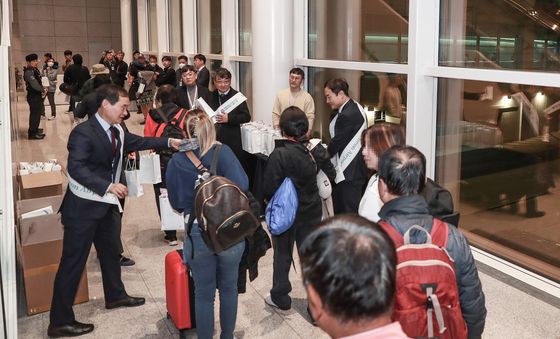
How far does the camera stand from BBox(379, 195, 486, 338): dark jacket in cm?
180

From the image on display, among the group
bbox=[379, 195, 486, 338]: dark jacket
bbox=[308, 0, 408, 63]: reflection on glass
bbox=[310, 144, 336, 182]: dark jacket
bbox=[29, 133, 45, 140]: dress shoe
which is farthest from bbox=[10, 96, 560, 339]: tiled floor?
bbox=[29, 133, 45, 140]: dress shoe

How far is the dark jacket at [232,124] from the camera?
18.4 ft

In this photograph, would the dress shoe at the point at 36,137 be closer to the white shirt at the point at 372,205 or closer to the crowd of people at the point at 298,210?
the crowd of people at the point at 298,210

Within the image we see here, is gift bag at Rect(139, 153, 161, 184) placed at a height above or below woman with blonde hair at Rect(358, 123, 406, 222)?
below

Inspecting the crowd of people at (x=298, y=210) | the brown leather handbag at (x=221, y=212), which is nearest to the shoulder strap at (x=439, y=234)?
the crowd of people at (x=298, y=210)

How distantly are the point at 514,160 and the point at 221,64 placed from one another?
5279mm

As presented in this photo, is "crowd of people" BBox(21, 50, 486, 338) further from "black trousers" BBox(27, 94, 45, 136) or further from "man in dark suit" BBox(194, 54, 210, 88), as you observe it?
"black trousers" BBox(27, 94, 45, 136)

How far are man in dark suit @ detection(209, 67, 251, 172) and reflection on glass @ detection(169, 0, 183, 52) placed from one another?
25.5 feet

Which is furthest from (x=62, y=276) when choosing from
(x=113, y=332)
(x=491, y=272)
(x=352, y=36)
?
(x=352, y=36)

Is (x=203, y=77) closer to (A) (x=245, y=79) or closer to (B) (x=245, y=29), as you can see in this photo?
(A) (x=245, y=79)

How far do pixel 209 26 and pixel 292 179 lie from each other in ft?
26.6

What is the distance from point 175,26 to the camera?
13.4m

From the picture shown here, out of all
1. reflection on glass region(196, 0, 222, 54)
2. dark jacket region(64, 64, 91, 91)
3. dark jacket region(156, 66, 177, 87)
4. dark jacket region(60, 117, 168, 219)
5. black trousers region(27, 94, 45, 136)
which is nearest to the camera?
dark jacket region(60, 117, 168, 219)

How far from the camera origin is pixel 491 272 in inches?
169
